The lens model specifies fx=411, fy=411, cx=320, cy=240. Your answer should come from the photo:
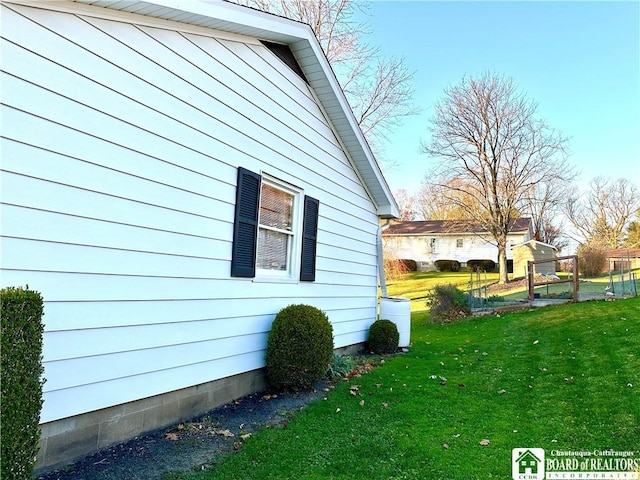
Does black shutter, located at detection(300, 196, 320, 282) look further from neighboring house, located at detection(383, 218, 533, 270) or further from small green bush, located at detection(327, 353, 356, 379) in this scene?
neighboring house, located at detection(383, 218, 533, 270)

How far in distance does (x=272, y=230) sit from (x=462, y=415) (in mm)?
3252

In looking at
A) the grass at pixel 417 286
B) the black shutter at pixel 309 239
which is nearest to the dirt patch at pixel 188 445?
the black shutter at pixel 309 239

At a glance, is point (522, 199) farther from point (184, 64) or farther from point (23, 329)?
point (23, 329)

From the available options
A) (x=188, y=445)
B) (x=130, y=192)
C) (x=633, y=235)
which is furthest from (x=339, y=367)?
(x=633, y=235)

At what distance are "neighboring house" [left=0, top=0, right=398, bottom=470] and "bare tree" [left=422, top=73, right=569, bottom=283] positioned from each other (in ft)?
60.4

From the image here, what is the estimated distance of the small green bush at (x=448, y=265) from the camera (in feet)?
111

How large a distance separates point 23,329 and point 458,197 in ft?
81.9

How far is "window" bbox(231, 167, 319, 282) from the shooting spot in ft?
16.3

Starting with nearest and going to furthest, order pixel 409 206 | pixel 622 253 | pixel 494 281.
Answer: pixel 622 253 < pixel 494 281 < pixel 409 206

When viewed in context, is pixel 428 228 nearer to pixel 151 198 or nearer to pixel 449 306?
pixel 449 306

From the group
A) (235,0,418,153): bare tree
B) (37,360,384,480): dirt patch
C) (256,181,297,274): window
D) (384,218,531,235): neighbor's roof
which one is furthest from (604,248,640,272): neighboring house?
(37,360,384,480): dirt patch

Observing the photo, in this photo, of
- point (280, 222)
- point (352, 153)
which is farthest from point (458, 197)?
point (280, 222)

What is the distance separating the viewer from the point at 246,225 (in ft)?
16.6

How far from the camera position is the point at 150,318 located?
383 cm
